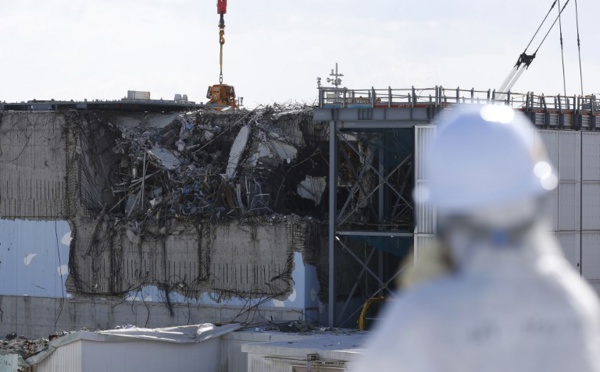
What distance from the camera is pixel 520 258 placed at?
362 cm

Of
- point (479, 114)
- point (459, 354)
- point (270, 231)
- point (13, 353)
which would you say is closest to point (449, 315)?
point (459, 354)

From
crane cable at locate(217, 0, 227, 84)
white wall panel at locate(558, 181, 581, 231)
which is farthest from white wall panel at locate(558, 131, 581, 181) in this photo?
crane cable at locate(217, 0, 227, 84)

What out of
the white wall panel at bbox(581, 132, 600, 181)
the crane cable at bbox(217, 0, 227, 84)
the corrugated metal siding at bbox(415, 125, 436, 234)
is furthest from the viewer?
the crane cable at bbox(217, 0, 227, 84)

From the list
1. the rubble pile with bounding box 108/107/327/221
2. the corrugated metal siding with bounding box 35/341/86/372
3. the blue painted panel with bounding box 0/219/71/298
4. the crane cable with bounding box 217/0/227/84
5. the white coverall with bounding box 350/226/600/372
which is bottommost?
the corrugated metal siding with bounding box 35/341/86/372

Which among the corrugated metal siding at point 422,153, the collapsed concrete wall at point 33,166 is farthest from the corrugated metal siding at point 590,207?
the collapsed concrete wall at point 33,166

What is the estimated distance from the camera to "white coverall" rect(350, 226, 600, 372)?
3580 millimetres

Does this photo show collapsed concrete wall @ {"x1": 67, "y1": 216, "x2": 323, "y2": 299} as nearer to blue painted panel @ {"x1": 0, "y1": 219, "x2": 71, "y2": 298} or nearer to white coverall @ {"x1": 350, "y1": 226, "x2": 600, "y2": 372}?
blue painted panel @ {"x1": 0, "y1": 219, "x2": 71, "y2": 298}

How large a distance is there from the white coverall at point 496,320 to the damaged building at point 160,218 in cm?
3818

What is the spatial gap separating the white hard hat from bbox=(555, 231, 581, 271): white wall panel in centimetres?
3680

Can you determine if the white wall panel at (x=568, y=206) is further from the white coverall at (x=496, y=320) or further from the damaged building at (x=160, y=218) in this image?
the white coverall at (x=496, y=320)

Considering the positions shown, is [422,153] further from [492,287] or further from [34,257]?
[492,287]

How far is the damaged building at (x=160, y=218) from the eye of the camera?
140 ft

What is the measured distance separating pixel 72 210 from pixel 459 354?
4340 cm

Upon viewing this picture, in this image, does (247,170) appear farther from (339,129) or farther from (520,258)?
(520,258)
